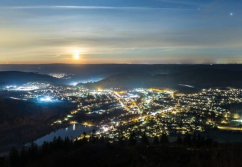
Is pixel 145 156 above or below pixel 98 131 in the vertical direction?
above

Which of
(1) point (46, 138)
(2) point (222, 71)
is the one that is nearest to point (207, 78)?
(2) point (222, 71)

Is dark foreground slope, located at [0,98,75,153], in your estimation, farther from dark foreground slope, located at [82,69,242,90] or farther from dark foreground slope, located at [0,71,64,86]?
dark foreground slope, located at [0,71,64,86]

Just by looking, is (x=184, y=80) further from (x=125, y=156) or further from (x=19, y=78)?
(x=125, y=156)

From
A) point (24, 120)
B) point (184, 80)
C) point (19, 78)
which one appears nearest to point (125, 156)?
point (24, 120)

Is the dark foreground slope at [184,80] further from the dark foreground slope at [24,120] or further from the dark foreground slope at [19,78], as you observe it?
the dark foreground slope at [24,120]

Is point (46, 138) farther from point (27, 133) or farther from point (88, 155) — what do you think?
point (88, 155)

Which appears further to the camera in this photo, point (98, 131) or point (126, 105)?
point (126, 105)

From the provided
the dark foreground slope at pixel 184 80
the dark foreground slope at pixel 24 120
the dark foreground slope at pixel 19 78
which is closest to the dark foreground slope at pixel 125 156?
the dark foreground slope at pixel 24 120
